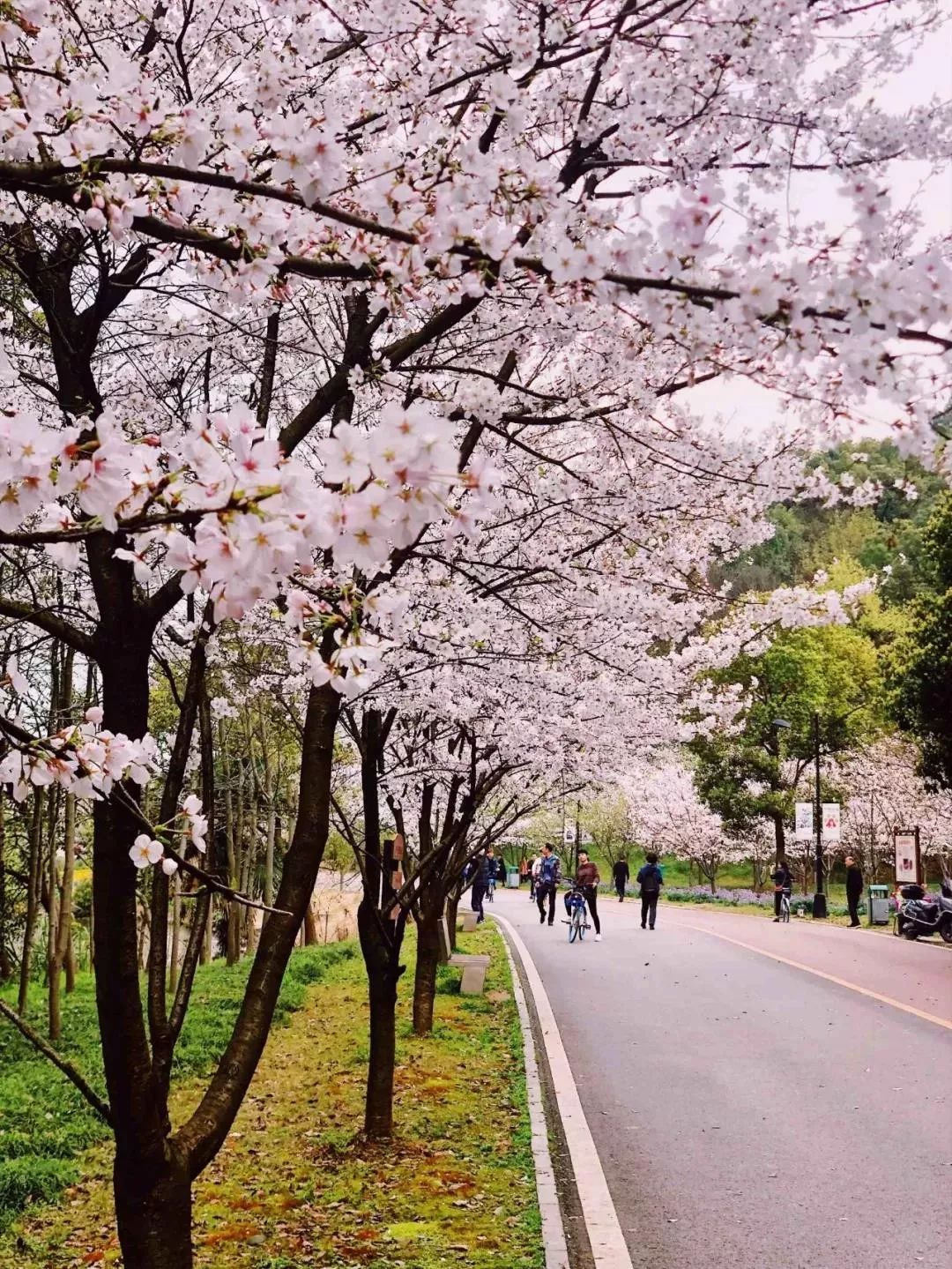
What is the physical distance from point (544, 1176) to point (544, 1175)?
0.05 feet

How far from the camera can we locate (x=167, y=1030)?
4.06 metres

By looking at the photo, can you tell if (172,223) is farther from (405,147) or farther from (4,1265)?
(4,1265)

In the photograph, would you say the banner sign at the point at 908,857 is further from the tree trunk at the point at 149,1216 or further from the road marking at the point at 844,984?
the tree trunk at the point at 149,1216

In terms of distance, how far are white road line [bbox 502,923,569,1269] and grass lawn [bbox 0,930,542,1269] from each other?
6 cm

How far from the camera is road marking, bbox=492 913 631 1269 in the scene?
5250 millimetres

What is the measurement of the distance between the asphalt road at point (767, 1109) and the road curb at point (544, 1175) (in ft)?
1.17

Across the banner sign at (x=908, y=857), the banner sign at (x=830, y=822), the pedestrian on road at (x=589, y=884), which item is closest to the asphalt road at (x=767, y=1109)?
the pedestrian on road at (x=589, y=884)

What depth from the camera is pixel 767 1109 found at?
797 centimetres

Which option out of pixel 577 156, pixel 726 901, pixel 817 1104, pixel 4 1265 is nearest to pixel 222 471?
pixel 577 156

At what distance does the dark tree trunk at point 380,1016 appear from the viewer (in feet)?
23.9

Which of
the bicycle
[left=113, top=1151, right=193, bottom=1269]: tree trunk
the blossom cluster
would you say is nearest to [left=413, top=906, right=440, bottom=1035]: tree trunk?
[left=113, top=1151, right=193, bottom=1269]: tree trunk

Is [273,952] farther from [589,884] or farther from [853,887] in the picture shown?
[853,887]

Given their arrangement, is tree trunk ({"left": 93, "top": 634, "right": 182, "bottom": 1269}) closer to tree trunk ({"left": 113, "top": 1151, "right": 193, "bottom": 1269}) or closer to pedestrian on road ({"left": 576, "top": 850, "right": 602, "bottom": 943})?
tree trunk ({"left": 113, "top": 1151, "right": 193, "bottom": 1269})

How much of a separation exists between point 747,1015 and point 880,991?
2.58m
